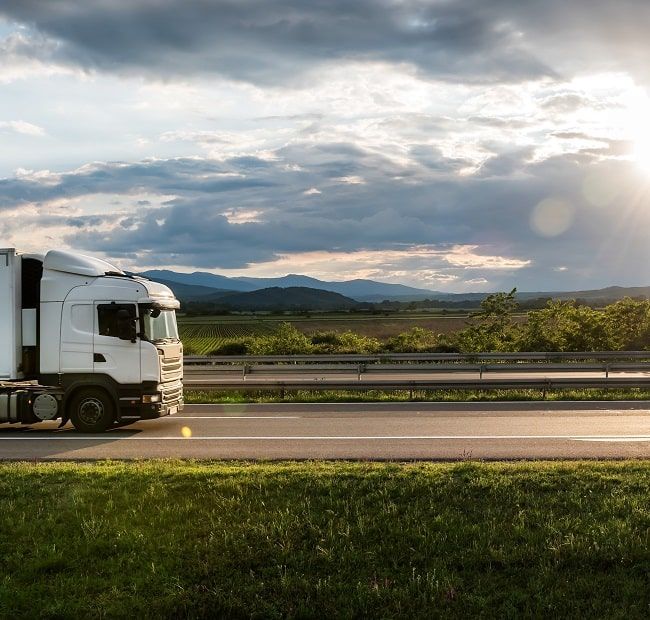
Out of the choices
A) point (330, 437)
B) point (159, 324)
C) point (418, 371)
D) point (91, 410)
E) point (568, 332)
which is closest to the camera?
point (330, 437)

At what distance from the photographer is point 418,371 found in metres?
26.2

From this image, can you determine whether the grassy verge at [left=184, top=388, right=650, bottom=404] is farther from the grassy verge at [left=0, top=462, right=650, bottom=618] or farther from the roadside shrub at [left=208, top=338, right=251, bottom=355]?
the roadside shrub at [left=208, top=338, right=251, bottom=355]

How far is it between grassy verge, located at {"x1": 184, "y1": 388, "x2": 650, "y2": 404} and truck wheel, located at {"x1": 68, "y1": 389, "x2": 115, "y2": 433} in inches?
214

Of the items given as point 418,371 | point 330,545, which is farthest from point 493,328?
point 330,545

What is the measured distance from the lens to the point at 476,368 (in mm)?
25344

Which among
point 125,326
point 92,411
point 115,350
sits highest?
point 125,326

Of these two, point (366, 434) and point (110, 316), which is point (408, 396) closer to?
point (366, 434)

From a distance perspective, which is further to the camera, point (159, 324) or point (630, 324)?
point (630, 324)

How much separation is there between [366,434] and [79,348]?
20.1 feet

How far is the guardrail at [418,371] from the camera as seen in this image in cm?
2048

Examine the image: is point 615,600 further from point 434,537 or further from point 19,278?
point 19,278

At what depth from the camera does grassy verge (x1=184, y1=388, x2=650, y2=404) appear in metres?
20.1

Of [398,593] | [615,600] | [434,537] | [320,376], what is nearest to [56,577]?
[398,593]

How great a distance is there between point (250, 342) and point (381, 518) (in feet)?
118
